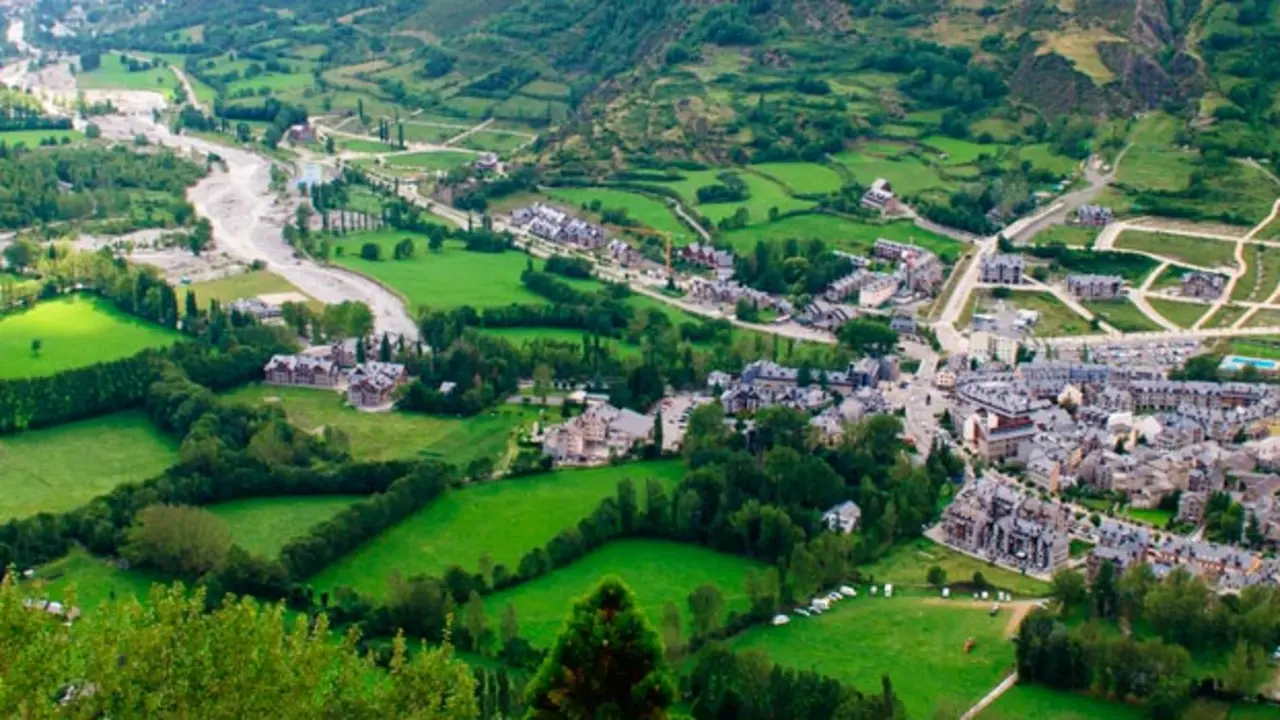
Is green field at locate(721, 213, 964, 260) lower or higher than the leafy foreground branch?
lower

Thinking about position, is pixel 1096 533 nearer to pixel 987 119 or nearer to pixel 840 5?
pixel 987 119

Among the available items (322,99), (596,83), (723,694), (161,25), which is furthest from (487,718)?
(161,25)

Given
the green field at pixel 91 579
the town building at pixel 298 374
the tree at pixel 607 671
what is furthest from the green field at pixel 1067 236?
the tree at pixel 607 671

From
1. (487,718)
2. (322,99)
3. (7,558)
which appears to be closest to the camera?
(487,718)

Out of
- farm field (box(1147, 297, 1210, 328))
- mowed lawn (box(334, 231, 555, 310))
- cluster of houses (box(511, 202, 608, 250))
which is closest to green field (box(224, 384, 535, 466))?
mowed lawn (box(334, 231, 555, 310))

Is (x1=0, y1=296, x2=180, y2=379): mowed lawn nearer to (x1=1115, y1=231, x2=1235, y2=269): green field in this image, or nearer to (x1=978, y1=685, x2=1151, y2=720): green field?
(x1=978, y1=685, x2=1151, y2=720): green field

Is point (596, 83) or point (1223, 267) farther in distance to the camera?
point (596, 83)

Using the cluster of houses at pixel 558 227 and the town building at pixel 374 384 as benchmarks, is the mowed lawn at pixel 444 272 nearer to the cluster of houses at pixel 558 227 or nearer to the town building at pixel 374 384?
the cluster of houses at pixel 558 227
